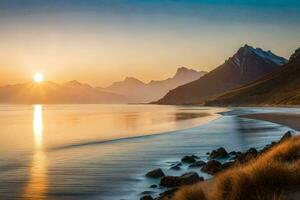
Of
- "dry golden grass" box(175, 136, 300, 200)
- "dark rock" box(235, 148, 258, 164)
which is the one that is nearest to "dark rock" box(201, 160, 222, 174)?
"dark rock" box(235, 148, 258, 164)

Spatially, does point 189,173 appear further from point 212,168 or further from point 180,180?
point 212,168

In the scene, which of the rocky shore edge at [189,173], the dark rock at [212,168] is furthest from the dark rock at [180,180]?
the dark rock at [212,168]

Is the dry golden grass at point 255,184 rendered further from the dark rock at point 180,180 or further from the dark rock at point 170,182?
the dark rock at point 170,182

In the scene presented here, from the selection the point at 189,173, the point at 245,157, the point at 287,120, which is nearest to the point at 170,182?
the point at 189,173

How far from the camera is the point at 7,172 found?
22.6 meters

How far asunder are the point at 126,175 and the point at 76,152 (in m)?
11.7

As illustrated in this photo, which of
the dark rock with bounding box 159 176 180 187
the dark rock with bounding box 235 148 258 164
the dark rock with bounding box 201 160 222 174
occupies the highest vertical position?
the dark rock with bounding box 235 148 258 164

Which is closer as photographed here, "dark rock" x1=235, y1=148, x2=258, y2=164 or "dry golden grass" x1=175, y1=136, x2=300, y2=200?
"dry golden grass" x1=175, y1=136, x2=300, y2=200

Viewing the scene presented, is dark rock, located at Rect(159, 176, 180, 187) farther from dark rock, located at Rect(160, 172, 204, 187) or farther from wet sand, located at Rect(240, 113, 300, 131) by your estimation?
wet sand, located at Rect(240, 113, 300, 131)

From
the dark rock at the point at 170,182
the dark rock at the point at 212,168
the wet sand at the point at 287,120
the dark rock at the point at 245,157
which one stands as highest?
the wet sand at the point at 287,120

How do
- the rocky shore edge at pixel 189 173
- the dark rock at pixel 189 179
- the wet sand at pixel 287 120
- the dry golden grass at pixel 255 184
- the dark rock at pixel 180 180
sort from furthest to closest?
1. the wet sand at pixel 287 120
2. the dark rock at pixel 180 180
3. the dark rock at pixel 189 179
4. the rocky shore edge at pixel 189 173
5. the dry golden grass at pixel 255 184

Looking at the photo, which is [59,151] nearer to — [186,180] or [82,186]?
[82,186]

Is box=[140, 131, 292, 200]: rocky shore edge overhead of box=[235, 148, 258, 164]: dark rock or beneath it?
beneath

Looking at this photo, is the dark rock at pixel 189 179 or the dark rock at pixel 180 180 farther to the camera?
the dark rock at pixel 180 180
